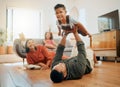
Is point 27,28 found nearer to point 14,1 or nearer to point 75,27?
point 14,1

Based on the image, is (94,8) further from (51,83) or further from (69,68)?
(51,83)

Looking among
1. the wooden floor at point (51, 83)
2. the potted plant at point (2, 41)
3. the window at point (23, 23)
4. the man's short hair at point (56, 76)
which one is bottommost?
the wooden floor at point (51, 83)

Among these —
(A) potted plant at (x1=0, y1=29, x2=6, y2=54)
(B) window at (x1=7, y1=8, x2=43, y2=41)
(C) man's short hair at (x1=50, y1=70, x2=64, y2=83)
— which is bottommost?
(C) man's short hair at (x1=50, y1=70, x2=64, y2=83)

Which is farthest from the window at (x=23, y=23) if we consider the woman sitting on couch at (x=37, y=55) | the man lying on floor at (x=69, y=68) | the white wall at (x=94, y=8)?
the man lying on floor at (x=69, y=68)

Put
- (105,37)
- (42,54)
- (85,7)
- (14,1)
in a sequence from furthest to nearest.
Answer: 1. (14,1)
2. (85,7)
3. (105,37)
4. (42,54)

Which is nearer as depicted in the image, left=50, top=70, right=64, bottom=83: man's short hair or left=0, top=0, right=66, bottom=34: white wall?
left=50, top=70, right=64, bottom=83: man's short hair

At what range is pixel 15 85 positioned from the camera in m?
1.51

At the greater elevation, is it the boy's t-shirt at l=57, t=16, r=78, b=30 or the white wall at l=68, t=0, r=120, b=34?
the white wall at l=68, t=0, r=120, b=34

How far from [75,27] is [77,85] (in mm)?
571

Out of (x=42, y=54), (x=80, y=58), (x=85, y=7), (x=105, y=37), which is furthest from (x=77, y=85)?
(x=85, y=7)

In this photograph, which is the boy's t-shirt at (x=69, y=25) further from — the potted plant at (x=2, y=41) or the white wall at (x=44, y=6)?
the white wall at (x=44, y=6)

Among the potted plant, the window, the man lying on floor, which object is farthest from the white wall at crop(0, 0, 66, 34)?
the man lying on floor

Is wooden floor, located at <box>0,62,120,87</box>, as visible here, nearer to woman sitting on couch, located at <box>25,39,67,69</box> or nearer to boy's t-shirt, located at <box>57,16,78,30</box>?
boy's t-shirt, located at <box>57,16,78,30</box>

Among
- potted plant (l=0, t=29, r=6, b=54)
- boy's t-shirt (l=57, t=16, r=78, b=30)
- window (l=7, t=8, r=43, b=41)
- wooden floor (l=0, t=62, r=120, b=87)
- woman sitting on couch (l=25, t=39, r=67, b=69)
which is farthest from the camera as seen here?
window (l=7, t=8, r=43, b=41)
